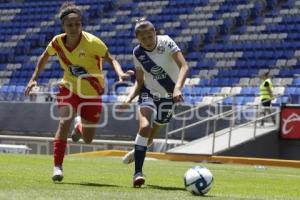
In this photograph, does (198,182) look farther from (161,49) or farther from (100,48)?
(100,48)

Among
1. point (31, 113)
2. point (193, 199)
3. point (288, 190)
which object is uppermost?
point (193, 199)

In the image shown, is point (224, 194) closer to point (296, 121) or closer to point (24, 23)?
point (296, 121)

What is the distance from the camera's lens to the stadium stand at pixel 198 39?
93.4 feet

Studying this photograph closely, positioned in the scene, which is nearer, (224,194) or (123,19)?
(224,194)

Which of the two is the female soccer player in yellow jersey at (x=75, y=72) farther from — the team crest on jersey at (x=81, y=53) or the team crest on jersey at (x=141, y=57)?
the team crest on jersey at (x=141, y=57)

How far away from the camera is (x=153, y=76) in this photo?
9664 millimetres

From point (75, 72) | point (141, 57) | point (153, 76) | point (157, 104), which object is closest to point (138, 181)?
point (157, 104)

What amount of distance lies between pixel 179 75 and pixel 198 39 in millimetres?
24348

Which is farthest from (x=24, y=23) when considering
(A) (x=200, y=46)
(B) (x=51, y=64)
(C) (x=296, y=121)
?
(C) (x=296, y=121)

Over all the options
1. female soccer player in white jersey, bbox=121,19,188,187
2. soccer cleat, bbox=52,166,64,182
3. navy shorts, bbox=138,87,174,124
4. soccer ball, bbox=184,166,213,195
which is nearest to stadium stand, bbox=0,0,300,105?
navy shorts, bbox=138,87,174,124

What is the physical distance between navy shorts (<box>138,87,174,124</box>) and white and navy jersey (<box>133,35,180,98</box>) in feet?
0.18

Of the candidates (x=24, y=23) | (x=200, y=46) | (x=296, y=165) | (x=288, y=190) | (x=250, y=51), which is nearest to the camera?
(x=288, y=190)

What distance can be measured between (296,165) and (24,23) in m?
24.3

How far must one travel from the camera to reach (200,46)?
33.3m
